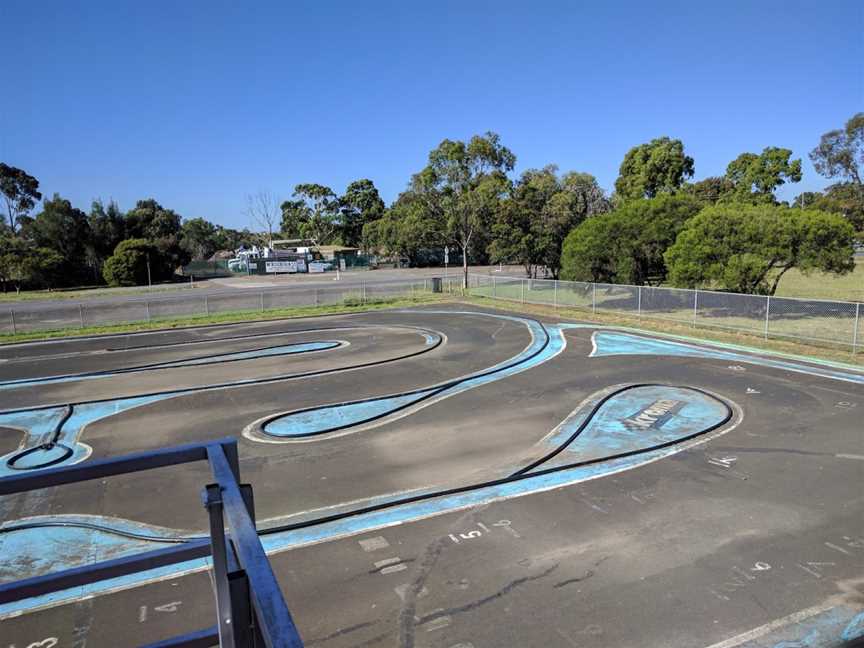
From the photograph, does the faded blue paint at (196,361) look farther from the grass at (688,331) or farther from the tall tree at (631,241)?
the tall tree at (631,241)

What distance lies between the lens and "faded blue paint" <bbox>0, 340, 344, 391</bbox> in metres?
16.0

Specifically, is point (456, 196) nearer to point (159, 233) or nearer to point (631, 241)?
point (631, 241)

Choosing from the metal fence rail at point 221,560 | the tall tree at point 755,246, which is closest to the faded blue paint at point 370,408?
the metal fence rail at point 221,560

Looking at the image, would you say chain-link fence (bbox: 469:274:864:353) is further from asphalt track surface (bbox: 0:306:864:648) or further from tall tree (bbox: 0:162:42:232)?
tall tree (bbox: 0:162:42:232)

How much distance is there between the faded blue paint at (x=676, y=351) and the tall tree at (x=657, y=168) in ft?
80.4

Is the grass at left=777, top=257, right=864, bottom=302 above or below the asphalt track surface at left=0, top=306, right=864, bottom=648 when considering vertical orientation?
above

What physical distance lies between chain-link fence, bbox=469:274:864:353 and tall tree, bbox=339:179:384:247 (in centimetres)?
6606

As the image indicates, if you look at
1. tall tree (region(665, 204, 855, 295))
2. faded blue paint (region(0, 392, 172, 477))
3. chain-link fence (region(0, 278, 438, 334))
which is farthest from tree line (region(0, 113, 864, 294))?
faded blue paint (region(0, 392, 172, 477))

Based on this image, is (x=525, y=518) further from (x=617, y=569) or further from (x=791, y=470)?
(x=791, y=470)

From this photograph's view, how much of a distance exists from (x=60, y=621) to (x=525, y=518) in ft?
16.5

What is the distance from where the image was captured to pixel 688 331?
20484 millimetres

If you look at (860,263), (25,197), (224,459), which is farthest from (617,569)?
(25,197)

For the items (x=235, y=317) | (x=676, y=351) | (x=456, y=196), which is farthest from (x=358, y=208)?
(x=676, y=351)

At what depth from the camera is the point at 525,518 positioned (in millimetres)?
7328
